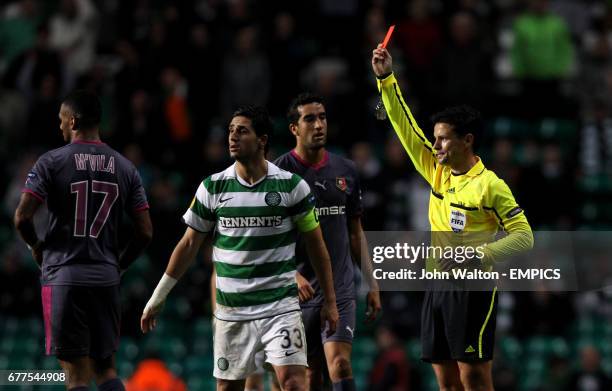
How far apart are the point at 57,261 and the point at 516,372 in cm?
818

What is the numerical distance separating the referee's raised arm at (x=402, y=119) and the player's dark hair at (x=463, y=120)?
0.41 meters

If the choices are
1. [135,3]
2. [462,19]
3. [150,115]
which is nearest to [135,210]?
[150,115]

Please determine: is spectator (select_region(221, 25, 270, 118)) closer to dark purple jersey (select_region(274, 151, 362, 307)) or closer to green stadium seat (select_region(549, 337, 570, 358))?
green stadium seat (select_region(549, 337, 570, 358))

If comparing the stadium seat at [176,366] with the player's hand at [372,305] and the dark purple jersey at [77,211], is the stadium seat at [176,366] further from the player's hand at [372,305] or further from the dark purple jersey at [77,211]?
the dark purple jersey at [77,211]

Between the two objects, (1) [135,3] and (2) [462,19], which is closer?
(2) [462,19]

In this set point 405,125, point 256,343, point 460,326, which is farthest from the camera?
point 405,125

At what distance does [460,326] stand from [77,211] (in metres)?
2.84

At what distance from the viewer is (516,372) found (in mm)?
16031

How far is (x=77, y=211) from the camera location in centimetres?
925

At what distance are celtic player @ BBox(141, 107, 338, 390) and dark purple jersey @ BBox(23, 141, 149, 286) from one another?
550mm

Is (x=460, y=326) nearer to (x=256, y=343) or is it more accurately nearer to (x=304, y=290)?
(x=304, y=290)

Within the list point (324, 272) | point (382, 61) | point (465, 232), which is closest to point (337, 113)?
point (382, 61)

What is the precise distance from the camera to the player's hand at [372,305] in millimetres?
10305

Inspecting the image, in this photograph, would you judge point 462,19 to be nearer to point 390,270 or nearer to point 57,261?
point 390,270
